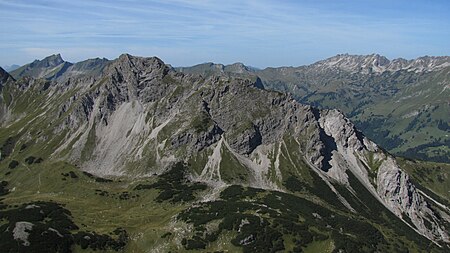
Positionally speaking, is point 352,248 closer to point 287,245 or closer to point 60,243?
point 287,245

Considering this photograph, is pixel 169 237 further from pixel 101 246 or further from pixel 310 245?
pixel 310 245

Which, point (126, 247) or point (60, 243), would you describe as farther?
point (126, 247)

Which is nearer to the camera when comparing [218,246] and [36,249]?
[36,249]

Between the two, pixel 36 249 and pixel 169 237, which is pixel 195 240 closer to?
pixel 169 237

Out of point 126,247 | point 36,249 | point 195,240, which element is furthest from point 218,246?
point 36,249

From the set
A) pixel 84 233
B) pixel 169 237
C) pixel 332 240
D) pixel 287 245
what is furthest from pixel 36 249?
pixel 332 240

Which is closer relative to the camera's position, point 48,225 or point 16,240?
point 16,240

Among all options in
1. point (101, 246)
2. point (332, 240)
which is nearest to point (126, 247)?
point (101, 246)
